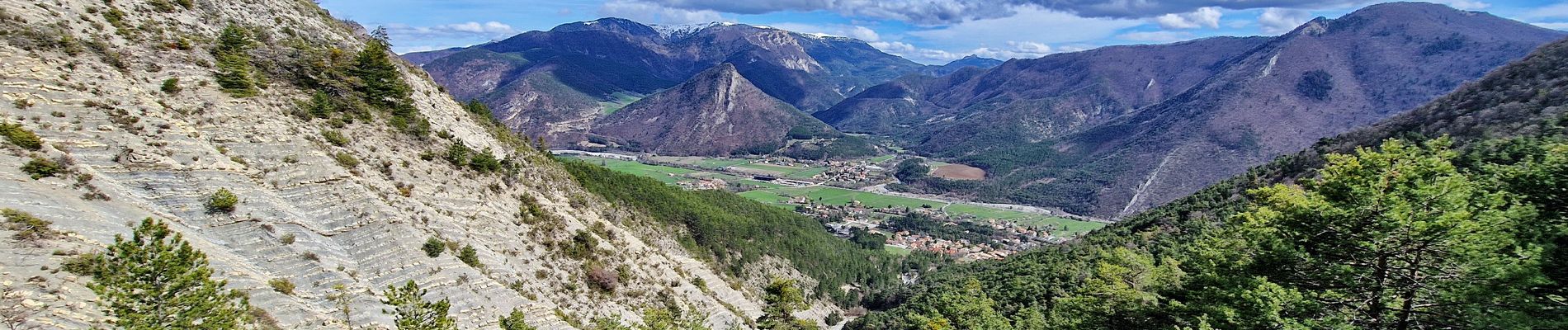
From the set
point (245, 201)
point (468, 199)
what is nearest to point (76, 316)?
point (245, 201)

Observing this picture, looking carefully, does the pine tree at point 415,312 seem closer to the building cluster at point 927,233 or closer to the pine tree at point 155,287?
the pine tree at point 155,287

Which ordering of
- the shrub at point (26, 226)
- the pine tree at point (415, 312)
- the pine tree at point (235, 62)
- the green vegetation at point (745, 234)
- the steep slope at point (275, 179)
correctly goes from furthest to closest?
the green vegetation at point (745, 234) → the pine tree at point (235, 62) → the pine tree at point (415, 312) → the steep slope at point (275, 179) → the shrub at point (26, 226)

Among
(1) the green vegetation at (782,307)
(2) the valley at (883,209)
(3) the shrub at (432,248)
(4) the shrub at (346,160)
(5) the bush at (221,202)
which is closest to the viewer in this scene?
(5) the bush at (221,202)

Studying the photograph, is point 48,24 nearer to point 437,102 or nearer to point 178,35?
point 178,35

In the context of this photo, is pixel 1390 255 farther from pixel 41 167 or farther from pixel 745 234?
pixel 745 234

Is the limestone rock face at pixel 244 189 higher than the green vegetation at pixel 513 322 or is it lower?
higher

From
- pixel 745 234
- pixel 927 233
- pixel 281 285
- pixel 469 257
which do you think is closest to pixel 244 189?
pixel 281 285

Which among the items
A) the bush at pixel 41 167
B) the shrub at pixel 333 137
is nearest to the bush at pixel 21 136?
the bush at pixel 41 167
